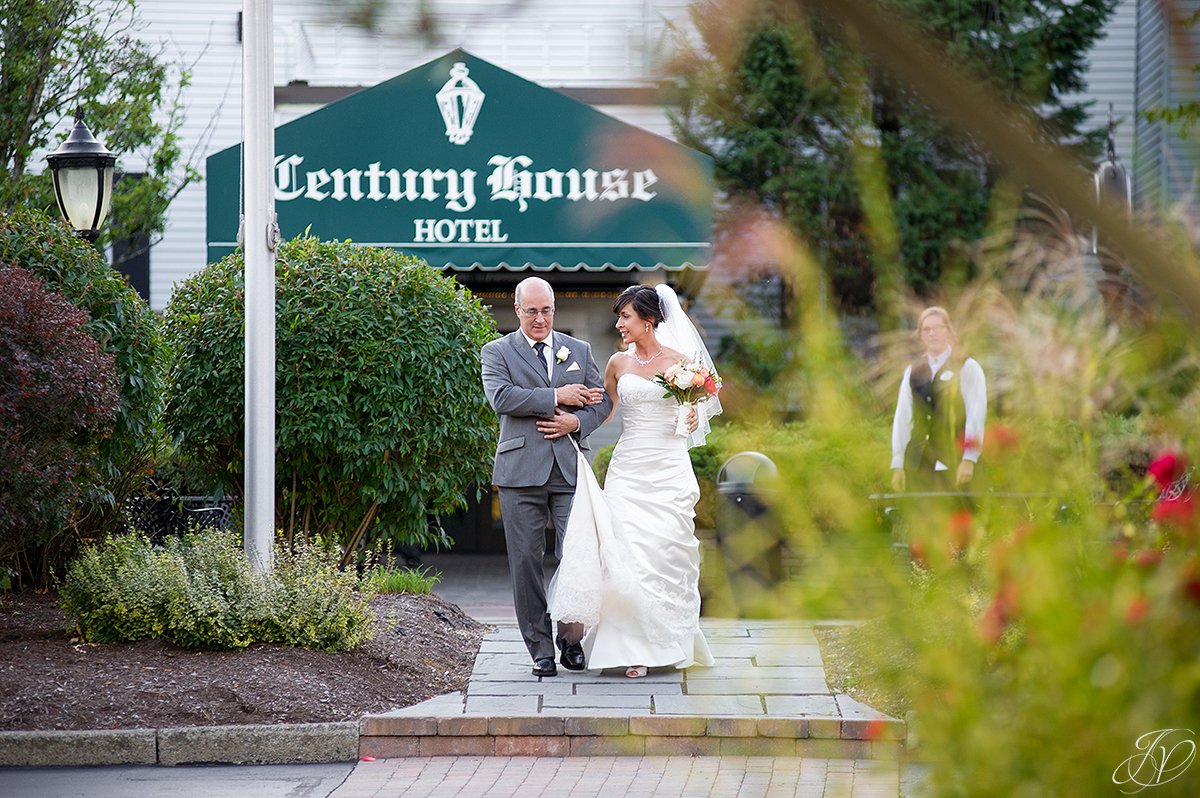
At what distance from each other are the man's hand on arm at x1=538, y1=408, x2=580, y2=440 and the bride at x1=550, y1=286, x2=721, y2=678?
0.26 m

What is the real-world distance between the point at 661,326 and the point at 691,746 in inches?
118

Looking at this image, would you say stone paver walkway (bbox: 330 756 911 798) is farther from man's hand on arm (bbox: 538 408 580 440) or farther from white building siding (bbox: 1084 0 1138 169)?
white building siding (bbox: 1084 0 1138 169)

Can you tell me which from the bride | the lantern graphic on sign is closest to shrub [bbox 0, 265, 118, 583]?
the bride

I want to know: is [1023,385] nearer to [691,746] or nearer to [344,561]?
[691,746]

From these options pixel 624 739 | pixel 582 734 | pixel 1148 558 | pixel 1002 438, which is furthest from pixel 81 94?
pixel 1148 558

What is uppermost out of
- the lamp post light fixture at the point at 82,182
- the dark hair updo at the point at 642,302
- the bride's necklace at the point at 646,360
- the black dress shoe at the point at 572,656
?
the lamp post light fixture at the point at 82,182

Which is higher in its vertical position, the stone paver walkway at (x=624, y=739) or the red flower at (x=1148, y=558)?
the red flower at (x=1148, y=558)

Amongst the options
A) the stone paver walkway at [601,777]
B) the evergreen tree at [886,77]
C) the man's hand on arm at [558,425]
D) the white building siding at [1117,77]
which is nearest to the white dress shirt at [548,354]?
the man's hand on arm at [558,425]

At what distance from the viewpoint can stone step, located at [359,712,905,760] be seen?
6.75 metres

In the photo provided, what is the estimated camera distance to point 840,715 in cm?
691

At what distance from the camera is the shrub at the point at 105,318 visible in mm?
9023

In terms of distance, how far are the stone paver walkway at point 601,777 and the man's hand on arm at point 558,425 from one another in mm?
1986

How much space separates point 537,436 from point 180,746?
2.57 metres

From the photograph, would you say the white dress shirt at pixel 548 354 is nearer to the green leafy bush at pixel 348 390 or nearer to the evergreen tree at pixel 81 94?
the green leafy bush at pixel 348 390
